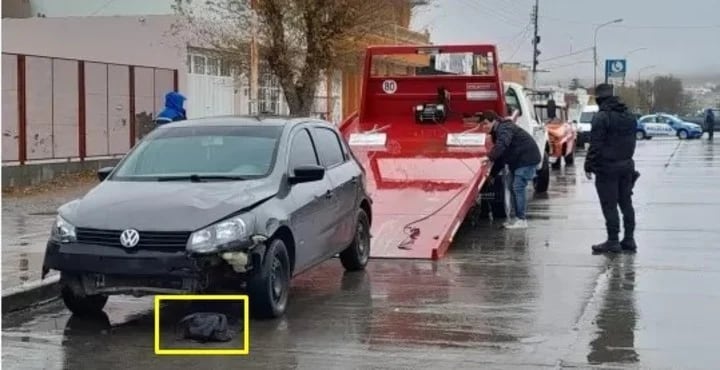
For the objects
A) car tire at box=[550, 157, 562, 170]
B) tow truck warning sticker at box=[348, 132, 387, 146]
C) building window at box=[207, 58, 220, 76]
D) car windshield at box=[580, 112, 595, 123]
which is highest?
building window at box=[207, 58, 220, 76]

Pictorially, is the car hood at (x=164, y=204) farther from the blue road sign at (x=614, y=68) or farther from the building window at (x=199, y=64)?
the blue road sign at (x=614, y=68)

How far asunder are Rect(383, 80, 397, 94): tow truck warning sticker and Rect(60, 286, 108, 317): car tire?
8.66 metres

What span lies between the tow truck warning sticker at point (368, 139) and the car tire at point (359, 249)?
14.1ft

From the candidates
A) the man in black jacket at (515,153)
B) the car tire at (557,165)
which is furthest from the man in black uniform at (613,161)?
the car tire at (557,165)

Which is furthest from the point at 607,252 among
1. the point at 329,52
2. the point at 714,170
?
the point at 714,170

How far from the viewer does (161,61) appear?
31.0 m

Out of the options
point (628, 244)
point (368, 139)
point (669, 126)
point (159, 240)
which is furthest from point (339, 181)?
point (669, 126)

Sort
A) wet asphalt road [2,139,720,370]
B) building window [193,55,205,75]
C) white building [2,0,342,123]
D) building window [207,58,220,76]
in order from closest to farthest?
1. wet asphalt road [2,139,720,370]
2. white building [2,0,342,123]
3. building window [193,55,205,75]
4. building window [207,58,220,76]

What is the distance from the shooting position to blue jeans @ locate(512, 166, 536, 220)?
13844mm

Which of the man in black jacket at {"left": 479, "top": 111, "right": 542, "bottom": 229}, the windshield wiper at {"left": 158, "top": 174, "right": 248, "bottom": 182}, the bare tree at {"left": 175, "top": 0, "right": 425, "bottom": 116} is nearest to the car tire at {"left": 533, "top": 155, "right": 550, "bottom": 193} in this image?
the man in black jacket at {"left": 479, "top": 111, "right": 542, "bottom": 229}

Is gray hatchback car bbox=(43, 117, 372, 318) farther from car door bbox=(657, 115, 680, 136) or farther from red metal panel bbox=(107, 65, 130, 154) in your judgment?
car door bbox=(657, 115, 680, 136)

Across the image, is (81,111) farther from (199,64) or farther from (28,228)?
(199,64)

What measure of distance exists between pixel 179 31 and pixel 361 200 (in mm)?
21222

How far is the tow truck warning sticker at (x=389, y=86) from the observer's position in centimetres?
1614
